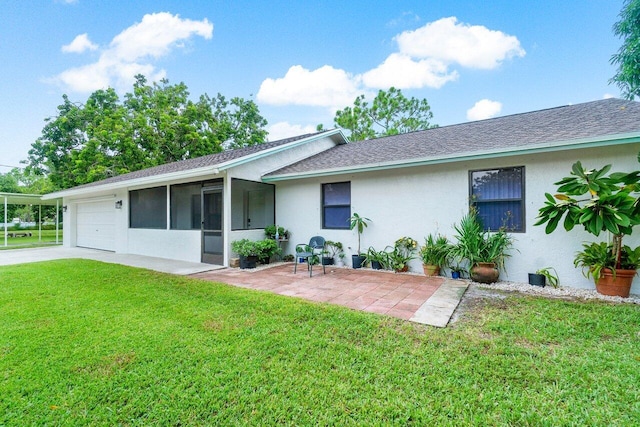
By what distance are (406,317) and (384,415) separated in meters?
2.01

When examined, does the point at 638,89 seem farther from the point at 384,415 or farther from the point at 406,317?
the point at 384,415

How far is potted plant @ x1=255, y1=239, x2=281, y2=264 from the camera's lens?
7.90 meters

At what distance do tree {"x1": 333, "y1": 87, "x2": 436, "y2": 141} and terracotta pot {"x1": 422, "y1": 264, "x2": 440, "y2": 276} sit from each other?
743 inches

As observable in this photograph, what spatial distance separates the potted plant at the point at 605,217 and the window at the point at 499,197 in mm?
802

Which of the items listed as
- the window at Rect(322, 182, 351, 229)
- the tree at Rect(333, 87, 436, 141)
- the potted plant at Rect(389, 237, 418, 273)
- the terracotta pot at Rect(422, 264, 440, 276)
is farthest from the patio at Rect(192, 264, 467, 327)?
the tree at Rect(333, 87, 436, 141)

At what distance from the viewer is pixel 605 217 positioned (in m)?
4.43

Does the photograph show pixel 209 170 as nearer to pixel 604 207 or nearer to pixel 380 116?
pixel 604 207

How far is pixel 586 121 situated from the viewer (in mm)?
6008

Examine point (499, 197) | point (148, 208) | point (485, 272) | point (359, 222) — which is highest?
point (499, 197)

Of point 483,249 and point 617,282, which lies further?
point 483,249

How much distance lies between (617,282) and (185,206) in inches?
402

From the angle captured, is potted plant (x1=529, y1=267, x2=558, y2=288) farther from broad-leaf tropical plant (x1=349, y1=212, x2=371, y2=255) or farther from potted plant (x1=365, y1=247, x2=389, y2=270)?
broad-leaf tropical plant (x1=349, y1=212, x2=371, y2=255)

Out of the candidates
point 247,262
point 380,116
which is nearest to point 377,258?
point 247,262

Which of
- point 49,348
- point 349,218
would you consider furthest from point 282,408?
point 349,218
